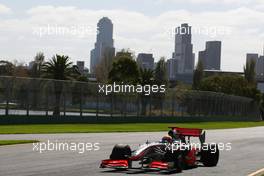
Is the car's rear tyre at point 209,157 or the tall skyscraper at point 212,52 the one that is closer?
the car's rear tyre at point 209,157

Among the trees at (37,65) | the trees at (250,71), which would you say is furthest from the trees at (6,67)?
the trees at (250,71)

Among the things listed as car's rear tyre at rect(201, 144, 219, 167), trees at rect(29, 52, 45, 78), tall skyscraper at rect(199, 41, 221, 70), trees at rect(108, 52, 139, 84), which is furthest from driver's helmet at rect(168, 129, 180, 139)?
tall skyscraper at rect(199, 41, 221, 70)

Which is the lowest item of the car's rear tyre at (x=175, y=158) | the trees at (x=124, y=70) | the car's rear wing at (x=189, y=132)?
the car's rear tyre at (x=175, y=158)

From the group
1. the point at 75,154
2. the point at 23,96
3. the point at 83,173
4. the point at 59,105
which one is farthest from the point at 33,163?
the point at 59,105

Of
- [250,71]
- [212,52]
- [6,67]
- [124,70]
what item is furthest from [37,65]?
[212,52]

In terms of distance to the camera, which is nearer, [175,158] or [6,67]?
[175,158]

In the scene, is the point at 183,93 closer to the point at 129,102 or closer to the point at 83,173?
the point at 129,102

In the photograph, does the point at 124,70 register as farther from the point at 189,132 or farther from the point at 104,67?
the point at 189,132

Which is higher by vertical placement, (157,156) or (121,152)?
(121,152)

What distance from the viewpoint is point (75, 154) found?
66.4 feet

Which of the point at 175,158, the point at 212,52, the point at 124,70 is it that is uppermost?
the point at 212,52

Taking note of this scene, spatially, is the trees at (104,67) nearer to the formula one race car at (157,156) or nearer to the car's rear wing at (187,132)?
the car's rear wing at (187,132)

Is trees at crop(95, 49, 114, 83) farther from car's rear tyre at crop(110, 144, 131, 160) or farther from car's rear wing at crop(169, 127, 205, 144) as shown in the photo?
car's rear tyre at crop(110, 144, 131, 160)

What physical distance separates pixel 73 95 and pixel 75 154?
98.2ft
